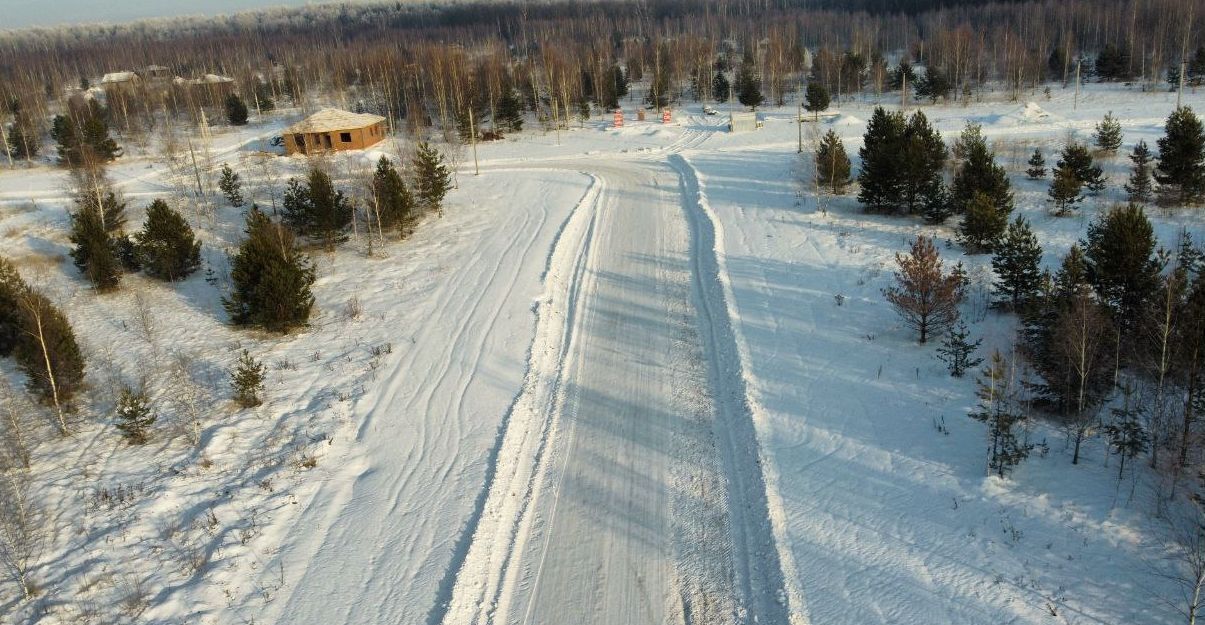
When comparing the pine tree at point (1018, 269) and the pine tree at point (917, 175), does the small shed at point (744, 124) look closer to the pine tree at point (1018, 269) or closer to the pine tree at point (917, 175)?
the pine tree at point (917, 175)

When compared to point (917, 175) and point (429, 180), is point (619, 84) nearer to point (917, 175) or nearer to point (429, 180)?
point (429, 180)

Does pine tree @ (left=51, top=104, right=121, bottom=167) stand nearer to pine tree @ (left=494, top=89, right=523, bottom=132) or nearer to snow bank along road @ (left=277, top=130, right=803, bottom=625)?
pine tree @ (left=494, top=89, right=523, bottom=132)

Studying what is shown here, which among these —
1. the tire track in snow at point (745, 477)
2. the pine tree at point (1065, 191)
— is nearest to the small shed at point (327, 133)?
the tire track in snow at point (745, 477)

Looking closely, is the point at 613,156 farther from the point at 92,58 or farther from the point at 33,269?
the point at 92,58

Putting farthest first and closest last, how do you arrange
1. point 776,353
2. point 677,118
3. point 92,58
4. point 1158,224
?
point 92,58 < point 677,118 < point 1158,224 < point 776,353

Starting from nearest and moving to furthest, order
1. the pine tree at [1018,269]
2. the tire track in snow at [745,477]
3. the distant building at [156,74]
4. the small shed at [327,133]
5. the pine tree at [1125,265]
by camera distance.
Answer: the tire track in snow at [745,477], the pine tree at [1125,265], the pine tree at [1018,269], the small shed at [327,133], the distant building at [156,74]

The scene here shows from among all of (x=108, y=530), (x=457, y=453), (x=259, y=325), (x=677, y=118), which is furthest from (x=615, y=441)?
(x=677, y=118)
